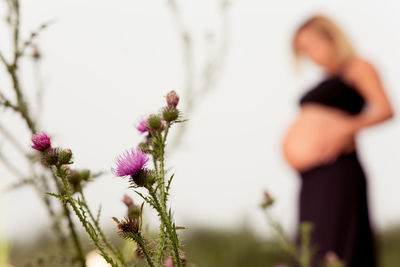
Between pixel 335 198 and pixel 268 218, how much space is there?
5.45ft

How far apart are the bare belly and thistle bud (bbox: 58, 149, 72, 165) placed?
217 centimetres

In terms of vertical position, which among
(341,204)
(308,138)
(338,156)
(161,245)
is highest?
(308,138)

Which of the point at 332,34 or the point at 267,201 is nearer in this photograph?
the point at 267,201

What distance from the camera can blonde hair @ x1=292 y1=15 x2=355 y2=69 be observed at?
292 centimetres

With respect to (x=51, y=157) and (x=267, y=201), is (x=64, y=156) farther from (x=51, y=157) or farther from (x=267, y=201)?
(x=267, y=201)

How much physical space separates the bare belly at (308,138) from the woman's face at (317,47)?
37 centimetres

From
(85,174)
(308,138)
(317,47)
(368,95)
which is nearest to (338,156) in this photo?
(308,138)

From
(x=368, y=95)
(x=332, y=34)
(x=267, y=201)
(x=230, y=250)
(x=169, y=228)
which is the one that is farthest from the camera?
(x=230, y=250)

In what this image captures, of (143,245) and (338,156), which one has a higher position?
(338,156)

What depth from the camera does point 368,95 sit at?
2.70 m

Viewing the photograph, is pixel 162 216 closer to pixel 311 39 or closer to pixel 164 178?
pixel 164 178

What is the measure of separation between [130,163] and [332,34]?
2819 mm

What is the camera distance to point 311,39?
308 centimetres

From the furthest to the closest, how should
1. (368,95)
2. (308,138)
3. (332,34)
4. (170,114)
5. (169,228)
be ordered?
(332,34), (368,95), (308,138), (170,114), (169,228)
